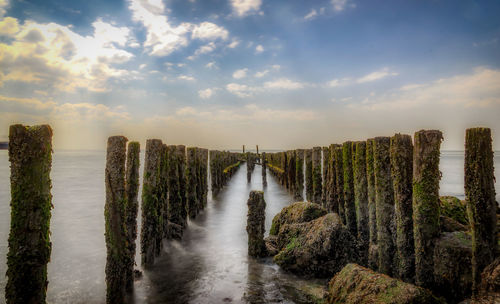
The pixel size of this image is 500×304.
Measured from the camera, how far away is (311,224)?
5492 mm

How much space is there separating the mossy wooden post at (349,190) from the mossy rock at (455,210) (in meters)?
1.60

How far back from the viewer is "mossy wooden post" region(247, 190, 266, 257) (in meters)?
5.88

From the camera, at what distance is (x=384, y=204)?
4719 mm

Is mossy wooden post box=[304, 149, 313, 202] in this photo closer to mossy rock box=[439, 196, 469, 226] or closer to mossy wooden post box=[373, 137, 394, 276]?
mossy rock box=[439, 196, 469, 226]

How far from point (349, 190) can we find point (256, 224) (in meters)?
2.10

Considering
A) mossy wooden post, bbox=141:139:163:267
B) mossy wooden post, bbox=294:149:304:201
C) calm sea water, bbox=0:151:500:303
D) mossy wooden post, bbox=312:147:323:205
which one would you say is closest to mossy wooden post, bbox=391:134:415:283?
calm sea water, bbox=0:151:500:303

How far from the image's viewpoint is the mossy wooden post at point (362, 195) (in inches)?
219

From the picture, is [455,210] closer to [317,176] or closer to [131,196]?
[317,176]

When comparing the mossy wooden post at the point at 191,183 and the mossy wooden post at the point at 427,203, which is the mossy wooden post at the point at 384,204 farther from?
the mossy wooden post at the point at 191,183

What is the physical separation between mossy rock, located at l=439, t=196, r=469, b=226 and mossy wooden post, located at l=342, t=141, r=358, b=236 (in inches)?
62.9

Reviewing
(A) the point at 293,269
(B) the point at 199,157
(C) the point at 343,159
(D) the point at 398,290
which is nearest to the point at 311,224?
(A) the point at 293,269

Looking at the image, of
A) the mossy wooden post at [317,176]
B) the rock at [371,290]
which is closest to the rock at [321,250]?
the rock at [371,290]

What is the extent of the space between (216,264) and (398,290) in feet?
12.2

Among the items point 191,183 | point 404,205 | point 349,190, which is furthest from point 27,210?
point 191,183
